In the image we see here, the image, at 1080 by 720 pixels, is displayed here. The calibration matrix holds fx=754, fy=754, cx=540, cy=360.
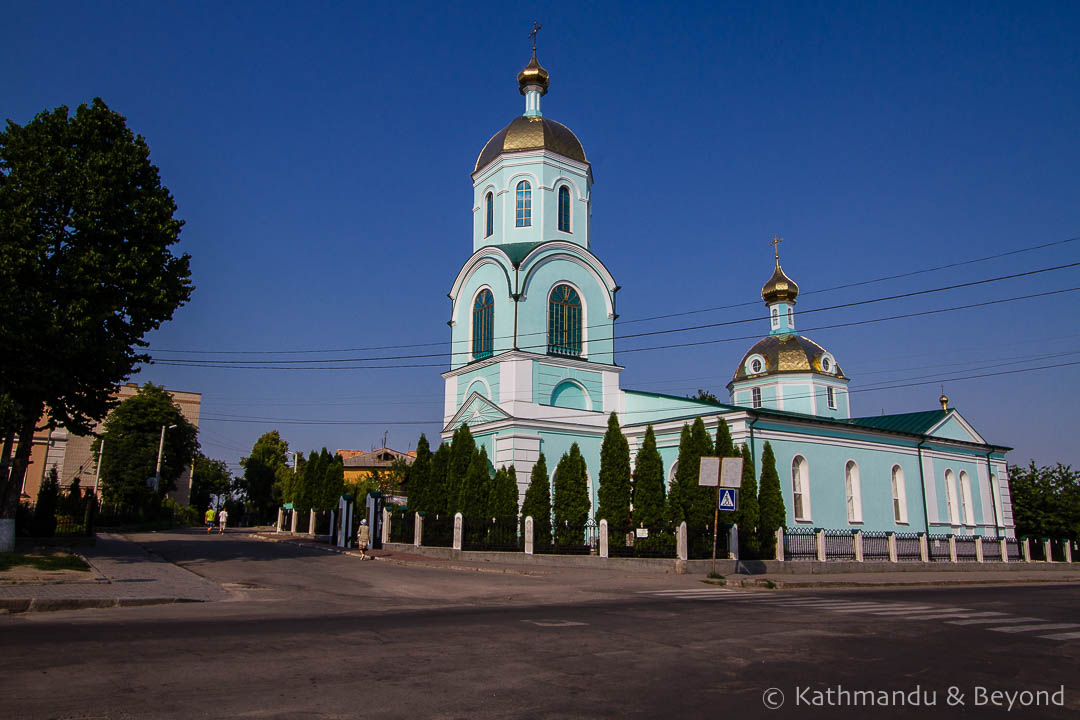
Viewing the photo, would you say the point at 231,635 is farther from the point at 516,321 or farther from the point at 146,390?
the point at 146,390

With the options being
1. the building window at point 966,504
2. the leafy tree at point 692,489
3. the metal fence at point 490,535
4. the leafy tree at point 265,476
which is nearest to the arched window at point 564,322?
the leafy tree at point 692,489

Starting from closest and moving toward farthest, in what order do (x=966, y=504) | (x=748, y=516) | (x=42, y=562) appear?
(x=42, y=562) → (x=748, y=516) → (x=966, y=504)

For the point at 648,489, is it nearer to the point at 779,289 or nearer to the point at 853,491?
the point at 853,491

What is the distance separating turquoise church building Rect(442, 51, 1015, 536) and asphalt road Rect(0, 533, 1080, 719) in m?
14.8

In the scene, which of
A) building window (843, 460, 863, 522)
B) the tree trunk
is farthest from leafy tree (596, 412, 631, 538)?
the tree trunk

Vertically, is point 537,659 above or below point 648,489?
below

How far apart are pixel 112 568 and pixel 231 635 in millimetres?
10031

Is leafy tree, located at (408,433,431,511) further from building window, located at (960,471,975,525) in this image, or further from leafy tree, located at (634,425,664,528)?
building window, located at (960,471,975,525)

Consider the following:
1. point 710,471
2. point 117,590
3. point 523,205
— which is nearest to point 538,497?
point 710,471

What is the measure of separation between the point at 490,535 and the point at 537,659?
16.5 metres

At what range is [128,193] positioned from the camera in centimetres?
1792

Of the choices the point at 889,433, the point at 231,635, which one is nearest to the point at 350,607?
the point at 231,635

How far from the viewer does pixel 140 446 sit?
4734cm

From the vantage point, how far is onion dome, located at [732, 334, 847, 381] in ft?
133
